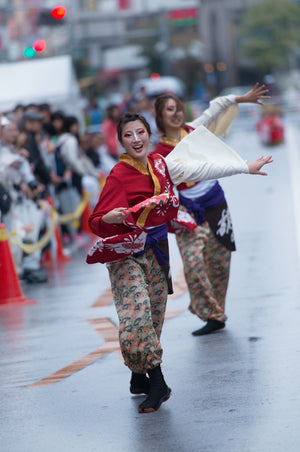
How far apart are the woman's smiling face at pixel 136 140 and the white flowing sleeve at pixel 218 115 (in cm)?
172

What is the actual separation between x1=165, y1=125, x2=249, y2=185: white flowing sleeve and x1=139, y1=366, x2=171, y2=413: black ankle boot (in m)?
1.20

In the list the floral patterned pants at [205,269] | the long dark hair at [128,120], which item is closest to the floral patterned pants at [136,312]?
the long dark hair at [128,120]

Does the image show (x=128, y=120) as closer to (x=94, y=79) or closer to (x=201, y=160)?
(x=201, y=160)

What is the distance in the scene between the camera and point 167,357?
22.0 ft

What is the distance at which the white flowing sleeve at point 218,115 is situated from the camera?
7.42 m

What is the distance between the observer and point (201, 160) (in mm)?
6113

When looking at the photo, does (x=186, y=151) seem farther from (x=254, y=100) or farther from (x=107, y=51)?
(x=107, y=51)

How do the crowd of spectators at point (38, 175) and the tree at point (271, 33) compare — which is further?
the tree at point (271, 33)

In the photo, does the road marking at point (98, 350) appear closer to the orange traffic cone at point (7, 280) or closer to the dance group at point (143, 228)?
the dance group at point (143, 228)

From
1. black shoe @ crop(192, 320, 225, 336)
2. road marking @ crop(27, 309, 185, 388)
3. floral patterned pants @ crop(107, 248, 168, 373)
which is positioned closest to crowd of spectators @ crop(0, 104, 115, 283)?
road marking @ crop(27, 309, 185, 388)

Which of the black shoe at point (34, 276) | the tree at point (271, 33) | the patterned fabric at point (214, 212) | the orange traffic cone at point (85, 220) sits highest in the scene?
the patterned fabric at point (214, 212)

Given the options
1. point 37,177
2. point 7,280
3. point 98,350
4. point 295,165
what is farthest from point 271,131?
point 98,350

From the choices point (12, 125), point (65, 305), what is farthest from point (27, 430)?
point (12, 125)

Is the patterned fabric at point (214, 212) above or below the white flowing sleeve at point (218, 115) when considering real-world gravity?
below
